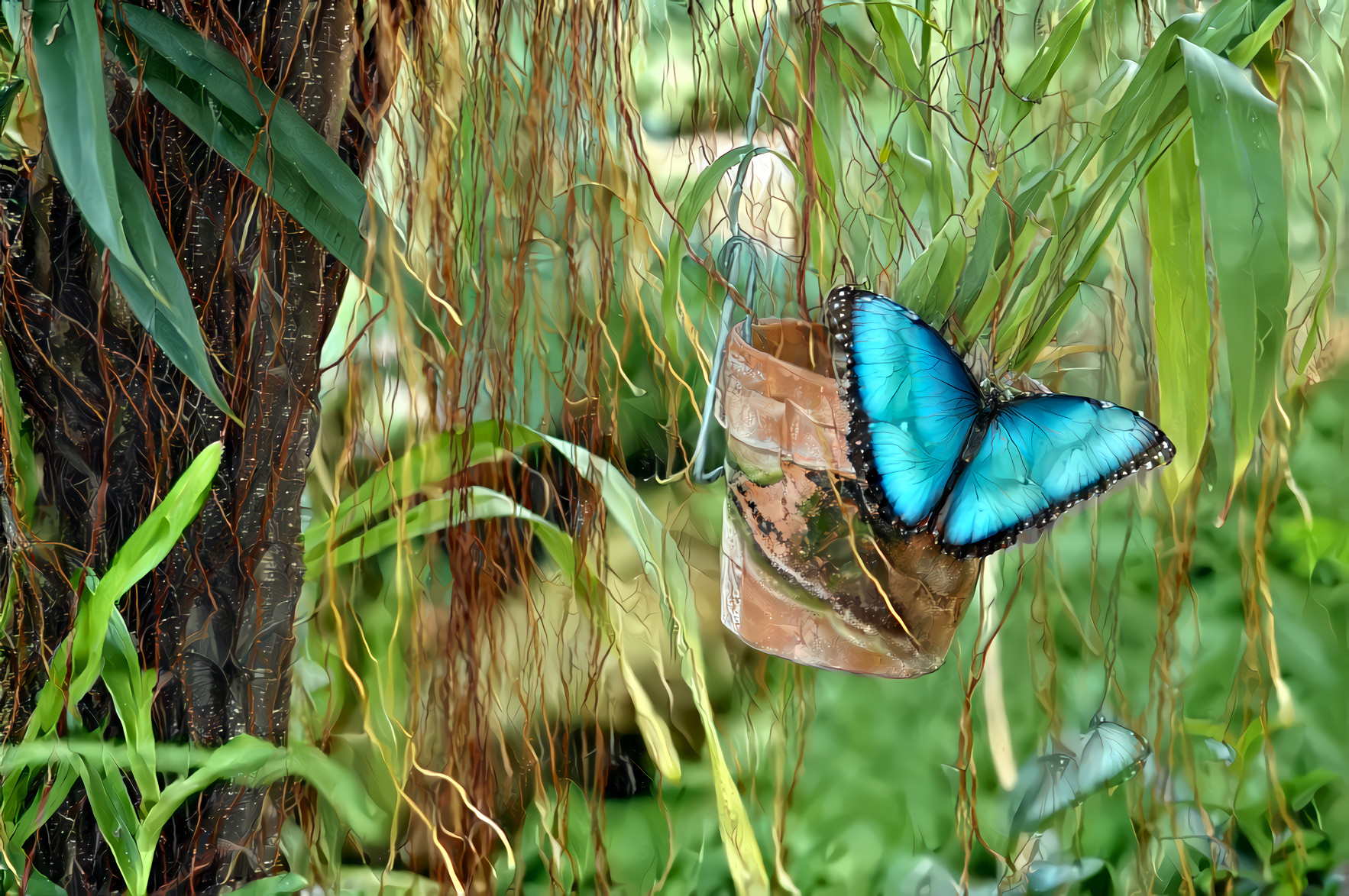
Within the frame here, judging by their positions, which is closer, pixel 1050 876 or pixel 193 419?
pixel 193 419

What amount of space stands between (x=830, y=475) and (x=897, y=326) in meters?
0.09

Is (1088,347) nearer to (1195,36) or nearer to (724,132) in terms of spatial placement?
(1195,36)

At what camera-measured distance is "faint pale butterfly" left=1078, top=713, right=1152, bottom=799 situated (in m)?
0.64

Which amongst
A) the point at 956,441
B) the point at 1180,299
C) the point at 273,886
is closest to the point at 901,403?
the point at 956,441

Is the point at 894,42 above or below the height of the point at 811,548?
above

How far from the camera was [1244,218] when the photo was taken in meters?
0.35

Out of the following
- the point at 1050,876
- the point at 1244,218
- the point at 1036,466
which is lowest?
the point at 1050,876

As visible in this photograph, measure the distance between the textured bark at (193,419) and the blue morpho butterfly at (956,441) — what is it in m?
0.35

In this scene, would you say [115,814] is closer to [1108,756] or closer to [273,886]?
[273,886]

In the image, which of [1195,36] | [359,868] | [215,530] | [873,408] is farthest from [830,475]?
[359,868]

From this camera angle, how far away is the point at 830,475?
1.48 ft

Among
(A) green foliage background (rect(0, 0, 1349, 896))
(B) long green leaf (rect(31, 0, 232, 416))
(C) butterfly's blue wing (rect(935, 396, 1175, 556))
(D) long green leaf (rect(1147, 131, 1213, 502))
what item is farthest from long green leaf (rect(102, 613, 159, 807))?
(D) long green leaf (rect(1147, 131, 1213, 502))

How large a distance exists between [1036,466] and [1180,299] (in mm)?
113

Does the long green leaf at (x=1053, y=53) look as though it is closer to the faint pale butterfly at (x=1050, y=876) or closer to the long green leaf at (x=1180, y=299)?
the long green leaf at (x=1180, y=299)
